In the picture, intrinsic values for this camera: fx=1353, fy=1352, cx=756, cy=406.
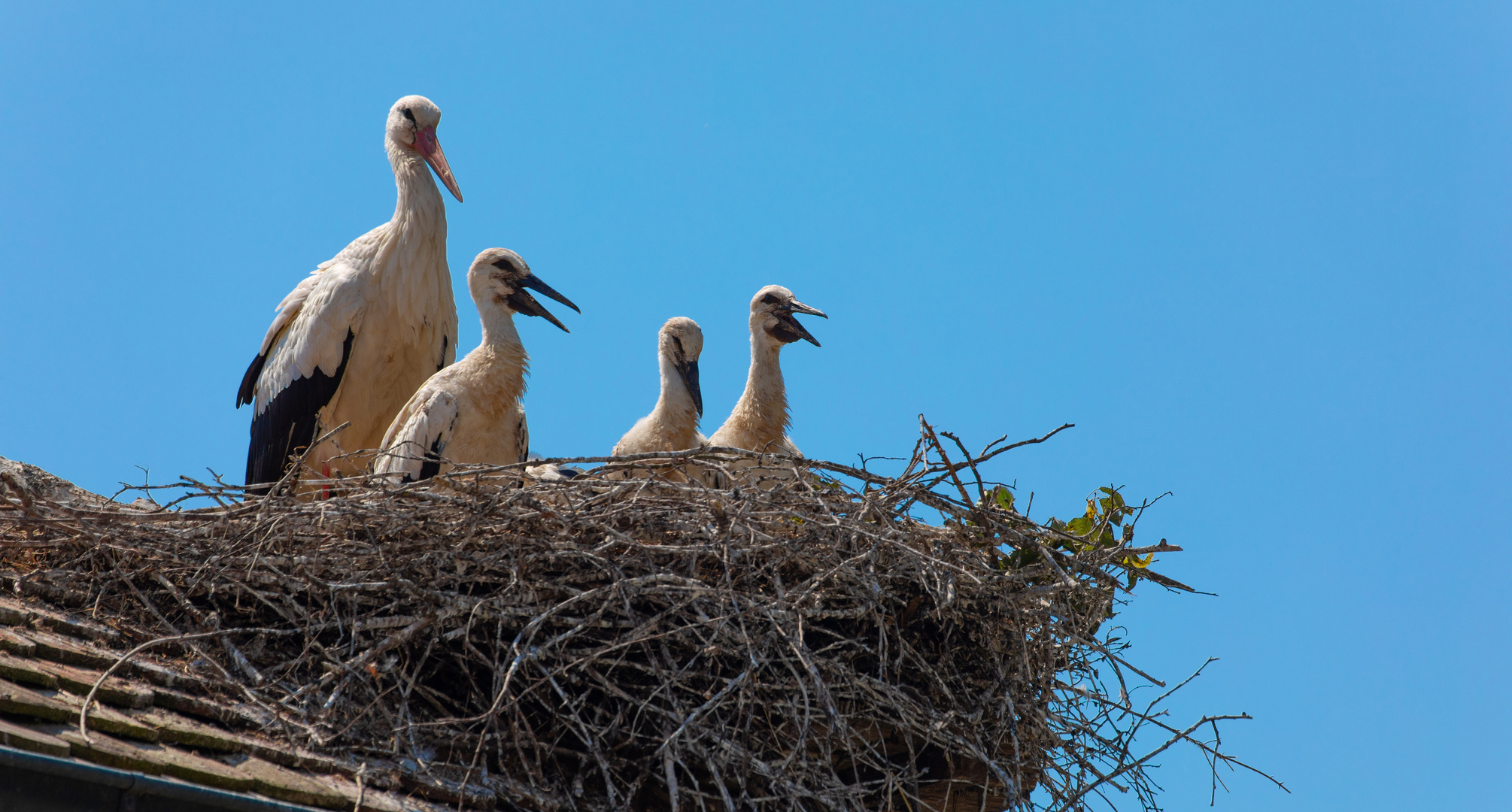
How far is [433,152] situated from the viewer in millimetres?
6609

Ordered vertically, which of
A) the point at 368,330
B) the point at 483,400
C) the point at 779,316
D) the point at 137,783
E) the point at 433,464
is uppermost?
the point at 779,316

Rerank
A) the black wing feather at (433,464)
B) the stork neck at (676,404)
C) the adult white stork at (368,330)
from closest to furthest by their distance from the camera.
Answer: the black wing feather at (433,464) → the stork neck at (676,404) → the adult white stork at (368,330)

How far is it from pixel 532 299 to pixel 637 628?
2.94 m

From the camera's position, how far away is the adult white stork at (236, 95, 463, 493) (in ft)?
20.3

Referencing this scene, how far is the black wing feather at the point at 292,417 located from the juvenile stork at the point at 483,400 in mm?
649

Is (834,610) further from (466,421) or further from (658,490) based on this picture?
(466,421)

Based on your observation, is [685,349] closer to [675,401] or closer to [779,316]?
[675,401]

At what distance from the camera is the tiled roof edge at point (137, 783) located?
98.5 inches

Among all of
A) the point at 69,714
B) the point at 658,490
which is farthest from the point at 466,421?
the point at 69,714

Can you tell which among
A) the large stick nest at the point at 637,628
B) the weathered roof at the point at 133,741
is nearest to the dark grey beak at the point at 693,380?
the large stick nest at the point at 637,628

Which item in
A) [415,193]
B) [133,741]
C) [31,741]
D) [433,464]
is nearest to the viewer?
[31,741]

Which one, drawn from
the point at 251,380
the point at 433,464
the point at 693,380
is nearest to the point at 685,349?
the point at 693,380

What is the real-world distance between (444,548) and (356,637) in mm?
326

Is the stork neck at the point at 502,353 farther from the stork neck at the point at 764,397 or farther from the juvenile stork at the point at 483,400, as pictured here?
the stork neck at the point at 764,397
